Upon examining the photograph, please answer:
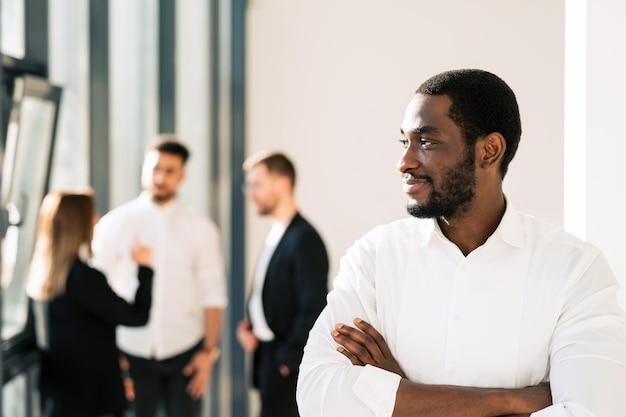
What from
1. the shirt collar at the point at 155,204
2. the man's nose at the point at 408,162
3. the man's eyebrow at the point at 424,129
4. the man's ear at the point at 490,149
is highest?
the man's eyebrow at the point at 424,129

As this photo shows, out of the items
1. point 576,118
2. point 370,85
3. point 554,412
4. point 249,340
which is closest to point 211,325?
point 249,340

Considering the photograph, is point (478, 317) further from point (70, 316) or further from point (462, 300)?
point (70, 316)

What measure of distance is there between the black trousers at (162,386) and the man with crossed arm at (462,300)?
2.72 meters

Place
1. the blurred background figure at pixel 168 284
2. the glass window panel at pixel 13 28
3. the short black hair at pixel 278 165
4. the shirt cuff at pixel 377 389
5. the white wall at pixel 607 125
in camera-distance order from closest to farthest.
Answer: the shirt cuff at pixel 377 389
the white wall at pixel 607 125
the glass window panel at pixel 13 28
the short black hair at pixel 278 165
the blurred background figure at pixel 168 284

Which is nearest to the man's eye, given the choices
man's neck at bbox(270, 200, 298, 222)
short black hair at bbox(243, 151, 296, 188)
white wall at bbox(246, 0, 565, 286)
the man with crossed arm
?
the man with crossed arm

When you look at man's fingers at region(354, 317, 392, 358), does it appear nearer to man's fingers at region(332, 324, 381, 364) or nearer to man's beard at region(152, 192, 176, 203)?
man's fingers at region(332, 324, 381, 364)

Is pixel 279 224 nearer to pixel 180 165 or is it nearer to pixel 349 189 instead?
pixel 180 165

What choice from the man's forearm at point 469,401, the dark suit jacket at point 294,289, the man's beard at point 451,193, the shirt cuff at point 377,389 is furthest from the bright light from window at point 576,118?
the dark suit jacket at point 294,289

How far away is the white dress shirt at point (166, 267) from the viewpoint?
4.40 m

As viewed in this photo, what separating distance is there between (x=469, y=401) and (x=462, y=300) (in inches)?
8.5

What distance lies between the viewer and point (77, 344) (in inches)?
132

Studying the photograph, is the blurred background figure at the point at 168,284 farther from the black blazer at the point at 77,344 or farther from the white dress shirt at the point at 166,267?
the black blazer at the point at 77,344

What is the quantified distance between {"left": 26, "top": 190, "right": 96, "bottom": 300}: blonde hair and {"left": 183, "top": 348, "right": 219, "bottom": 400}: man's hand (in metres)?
1.24

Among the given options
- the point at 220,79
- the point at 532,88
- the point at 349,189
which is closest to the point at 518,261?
the point at 532,88
